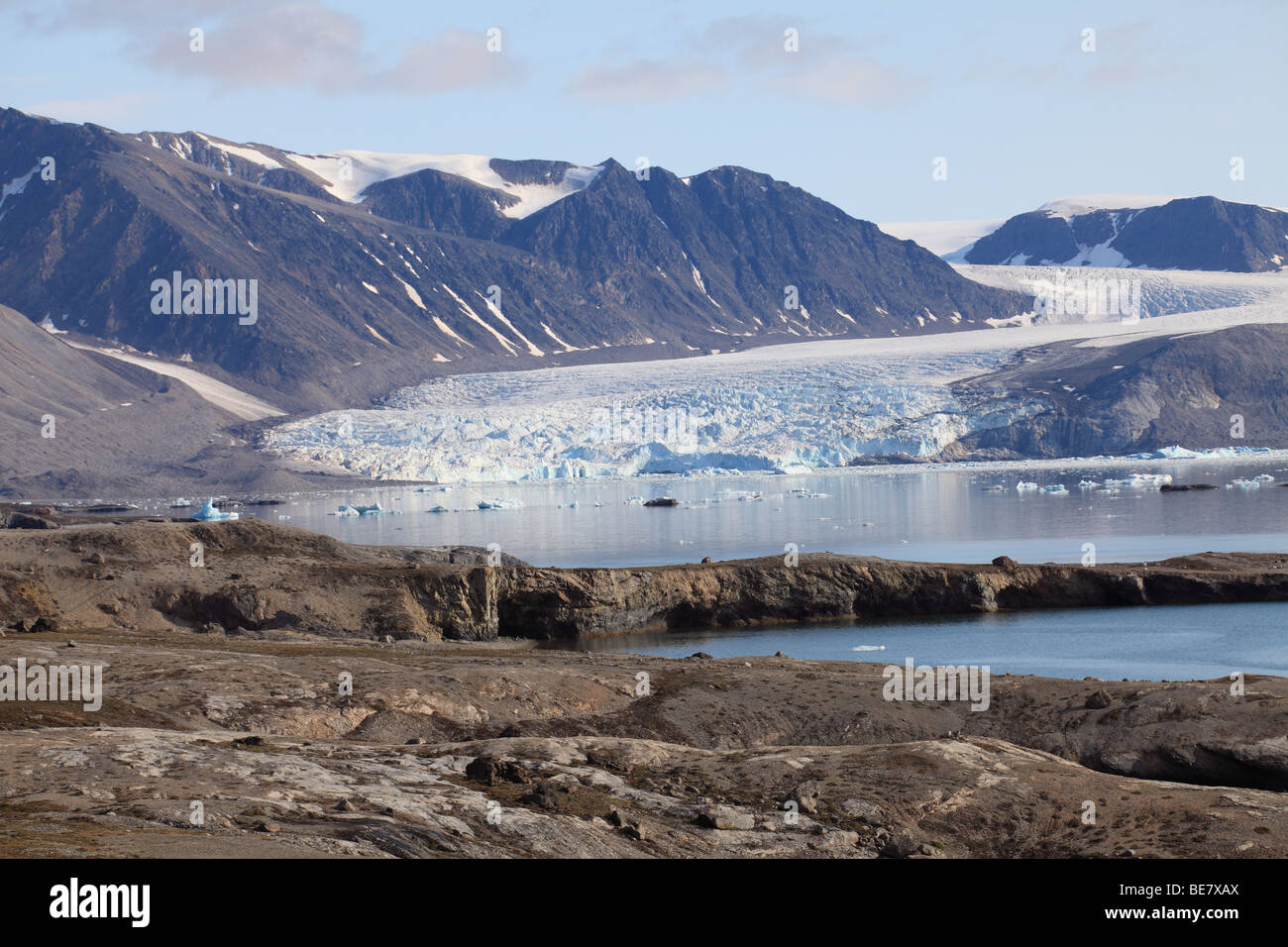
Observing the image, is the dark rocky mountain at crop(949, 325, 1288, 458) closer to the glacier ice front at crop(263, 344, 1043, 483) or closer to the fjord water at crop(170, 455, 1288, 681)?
the glacier ice front at crop(263, 344, 1043, 483)

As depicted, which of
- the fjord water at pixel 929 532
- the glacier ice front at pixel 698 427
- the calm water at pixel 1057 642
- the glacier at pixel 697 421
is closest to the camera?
the calm water at pixel 1057 642

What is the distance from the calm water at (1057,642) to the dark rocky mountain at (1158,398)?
89.7m

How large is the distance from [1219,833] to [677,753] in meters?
6.68

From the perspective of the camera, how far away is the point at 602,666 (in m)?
26.8

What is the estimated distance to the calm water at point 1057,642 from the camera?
31531 millimetres

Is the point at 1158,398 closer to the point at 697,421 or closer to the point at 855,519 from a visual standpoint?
the point at 697,421

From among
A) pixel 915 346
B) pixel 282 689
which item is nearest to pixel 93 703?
pixel 282 689

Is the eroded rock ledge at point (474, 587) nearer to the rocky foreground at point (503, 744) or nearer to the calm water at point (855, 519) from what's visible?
the rocky foreground at point (503, 744)

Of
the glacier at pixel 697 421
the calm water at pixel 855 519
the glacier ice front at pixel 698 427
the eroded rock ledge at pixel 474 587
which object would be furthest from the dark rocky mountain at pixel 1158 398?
the eroded rock ledge at pixel 474 587

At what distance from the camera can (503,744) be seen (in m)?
17.5

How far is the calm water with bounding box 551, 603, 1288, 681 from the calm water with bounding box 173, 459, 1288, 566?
15.1 metres

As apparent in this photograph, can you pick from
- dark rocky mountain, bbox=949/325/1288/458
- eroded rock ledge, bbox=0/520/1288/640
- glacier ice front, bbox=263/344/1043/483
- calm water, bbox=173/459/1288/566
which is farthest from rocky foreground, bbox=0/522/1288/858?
dark rocky mountain, bbox=949/325/1288/458

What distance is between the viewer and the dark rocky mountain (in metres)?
130

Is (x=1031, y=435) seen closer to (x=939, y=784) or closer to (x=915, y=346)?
(x=915, y=346)
